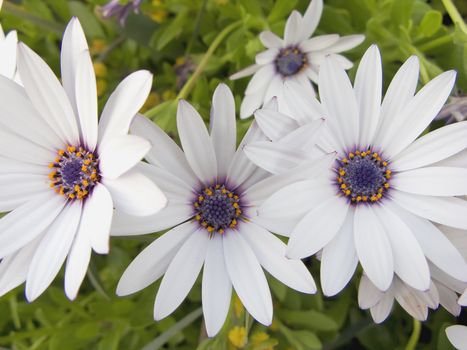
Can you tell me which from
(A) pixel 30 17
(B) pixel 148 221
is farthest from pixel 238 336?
(A) pixel 30 17

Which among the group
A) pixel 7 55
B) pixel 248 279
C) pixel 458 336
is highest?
pixel 7 55

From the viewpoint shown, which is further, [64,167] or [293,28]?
[293,28]

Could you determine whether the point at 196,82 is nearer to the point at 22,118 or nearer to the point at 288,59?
the point at 288,59

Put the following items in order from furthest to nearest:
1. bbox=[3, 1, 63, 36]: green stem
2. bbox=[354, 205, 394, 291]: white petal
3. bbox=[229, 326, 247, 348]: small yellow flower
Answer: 1. bbox=[3, 1, 63, 36]: green stem
2. bbox=[229, 326, 247, 348]: small yellow flower
3. bbox=[354, 205, 394, 291]: white petal

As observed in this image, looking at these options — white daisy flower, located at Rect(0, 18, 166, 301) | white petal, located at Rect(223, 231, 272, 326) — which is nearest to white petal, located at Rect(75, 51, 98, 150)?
white daisy flower, located at Rect(0, 18, 166, 301)

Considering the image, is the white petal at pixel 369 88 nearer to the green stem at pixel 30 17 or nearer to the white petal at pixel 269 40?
the white petal at pixel 269 40

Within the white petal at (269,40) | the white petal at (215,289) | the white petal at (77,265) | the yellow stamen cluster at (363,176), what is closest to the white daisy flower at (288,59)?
the white petal at (269,40)

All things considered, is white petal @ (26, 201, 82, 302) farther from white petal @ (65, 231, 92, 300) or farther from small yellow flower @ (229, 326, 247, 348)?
small yellow flower @ (229, 326, 247, 348)
